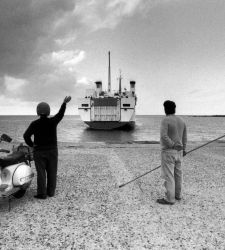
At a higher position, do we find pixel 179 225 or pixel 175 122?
pixel 175 122

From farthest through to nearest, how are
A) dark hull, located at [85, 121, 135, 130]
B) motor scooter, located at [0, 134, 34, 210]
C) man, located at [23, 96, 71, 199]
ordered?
dark hull, located at [85, 121, 135, 130], man, located at [23, 96, 71, 199], motor scooter, located at [0, 134, 34, 210]

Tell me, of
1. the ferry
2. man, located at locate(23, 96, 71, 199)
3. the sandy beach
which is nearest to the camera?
the sandy beach

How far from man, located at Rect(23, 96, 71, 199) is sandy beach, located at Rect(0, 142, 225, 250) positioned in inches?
18.6

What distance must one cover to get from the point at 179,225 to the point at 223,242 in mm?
673

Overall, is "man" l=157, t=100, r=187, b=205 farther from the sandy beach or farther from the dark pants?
the dark pants

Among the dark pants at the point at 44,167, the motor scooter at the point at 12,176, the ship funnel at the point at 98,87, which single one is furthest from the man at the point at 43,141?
the ship funnel at the point at 98,87

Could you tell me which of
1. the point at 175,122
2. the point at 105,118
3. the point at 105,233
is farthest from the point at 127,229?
the point at 105,118

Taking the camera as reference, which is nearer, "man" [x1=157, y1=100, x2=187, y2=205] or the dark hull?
"man" [x1=157, y1=100, x2=187, y2=205]

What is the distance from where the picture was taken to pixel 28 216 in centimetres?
427

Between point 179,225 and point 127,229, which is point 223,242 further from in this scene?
point 127,229

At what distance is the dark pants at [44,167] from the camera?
16.5 feet

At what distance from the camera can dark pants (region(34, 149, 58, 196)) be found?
5031mm

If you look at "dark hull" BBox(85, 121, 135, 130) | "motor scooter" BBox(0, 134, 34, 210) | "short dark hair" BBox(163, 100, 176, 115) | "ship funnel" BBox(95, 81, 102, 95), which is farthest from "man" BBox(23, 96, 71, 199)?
"ship funnel" BBox(95, 81, 102, 95)

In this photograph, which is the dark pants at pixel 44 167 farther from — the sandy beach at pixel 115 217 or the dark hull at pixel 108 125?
the dark hull at pixel 108 125
